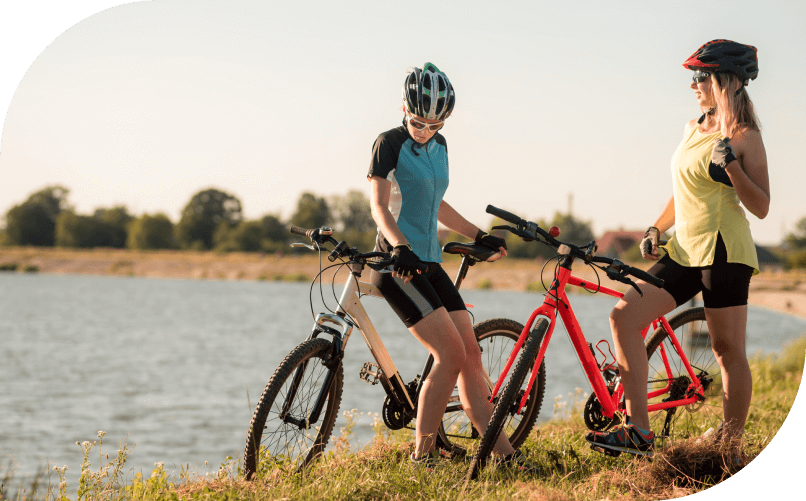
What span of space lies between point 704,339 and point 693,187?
1113 mm

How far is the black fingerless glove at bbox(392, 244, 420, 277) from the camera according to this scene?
2.88m

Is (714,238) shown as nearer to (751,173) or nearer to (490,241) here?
(751,173)

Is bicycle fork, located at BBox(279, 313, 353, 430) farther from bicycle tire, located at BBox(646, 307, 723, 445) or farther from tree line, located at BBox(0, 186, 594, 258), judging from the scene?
tree line, located at BBox(0, 186, 594, 258)

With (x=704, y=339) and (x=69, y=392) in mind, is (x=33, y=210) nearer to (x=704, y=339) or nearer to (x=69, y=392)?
(x=69, y=392)

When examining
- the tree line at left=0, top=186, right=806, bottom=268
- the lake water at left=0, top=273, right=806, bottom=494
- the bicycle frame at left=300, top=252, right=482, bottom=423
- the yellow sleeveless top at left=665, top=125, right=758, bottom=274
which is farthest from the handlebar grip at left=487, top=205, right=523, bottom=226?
the tree line at left=0, top=186, right=806, bottom=268

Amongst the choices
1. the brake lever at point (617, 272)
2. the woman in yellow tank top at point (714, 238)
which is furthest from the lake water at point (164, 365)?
the woman in yellow tank top at point (714, 238)

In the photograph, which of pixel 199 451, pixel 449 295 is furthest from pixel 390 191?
pixel 199 451

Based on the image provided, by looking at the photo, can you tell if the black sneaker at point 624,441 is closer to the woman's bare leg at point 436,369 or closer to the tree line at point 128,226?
the woman's bare leg at point 436,369

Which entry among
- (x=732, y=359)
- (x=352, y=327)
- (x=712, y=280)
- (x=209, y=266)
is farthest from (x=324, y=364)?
(x=209, y=266)

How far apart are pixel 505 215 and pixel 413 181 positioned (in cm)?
49

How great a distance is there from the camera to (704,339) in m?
3.93

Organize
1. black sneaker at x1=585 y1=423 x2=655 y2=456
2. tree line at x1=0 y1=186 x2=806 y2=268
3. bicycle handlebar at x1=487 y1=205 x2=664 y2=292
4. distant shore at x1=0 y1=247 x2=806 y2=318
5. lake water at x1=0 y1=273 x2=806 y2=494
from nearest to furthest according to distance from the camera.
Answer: bicycle handlebar at x1=487 y1=205 x2=664 y2=292, black sneaker at x1=585 y1=423 x2=655 y2=456, lake water at x1=0 y1=273 x2=806 y2=494, distant shore at x1=0 y1=247 x2=806 y2=318, tree line at x1=0 y1=186 x2=806 y2=268

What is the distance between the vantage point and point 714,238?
125 inches

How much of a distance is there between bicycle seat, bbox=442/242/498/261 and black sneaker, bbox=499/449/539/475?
998 millimetres
